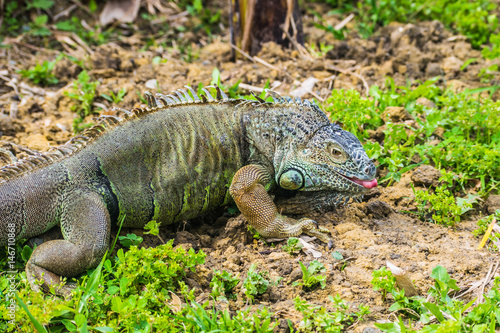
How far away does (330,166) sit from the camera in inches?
198

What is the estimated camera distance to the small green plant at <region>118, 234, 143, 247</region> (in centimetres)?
471

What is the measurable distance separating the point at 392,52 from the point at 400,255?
16.0 feet

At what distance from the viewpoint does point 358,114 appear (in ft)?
20.2

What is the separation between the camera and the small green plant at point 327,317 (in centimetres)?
365

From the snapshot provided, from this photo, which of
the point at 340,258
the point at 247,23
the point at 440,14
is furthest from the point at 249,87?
the point at 440,14

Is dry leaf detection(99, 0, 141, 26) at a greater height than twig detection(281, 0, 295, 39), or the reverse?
twig detection(281, 0, 295, 39)

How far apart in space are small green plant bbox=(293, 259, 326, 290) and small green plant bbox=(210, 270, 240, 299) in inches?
20.8

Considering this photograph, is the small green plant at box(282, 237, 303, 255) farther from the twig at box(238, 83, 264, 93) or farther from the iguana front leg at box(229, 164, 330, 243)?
the twig at box(238, 83, 264, 93)

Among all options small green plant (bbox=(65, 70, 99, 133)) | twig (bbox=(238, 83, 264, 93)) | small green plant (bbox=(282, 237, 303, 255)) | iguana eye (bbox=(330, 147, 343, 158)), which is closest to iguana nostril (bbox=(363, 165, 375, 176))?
iguana eye (bbox=(330, 147, 343, 158))

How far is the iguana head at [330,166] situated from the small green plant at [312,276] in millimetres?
1004

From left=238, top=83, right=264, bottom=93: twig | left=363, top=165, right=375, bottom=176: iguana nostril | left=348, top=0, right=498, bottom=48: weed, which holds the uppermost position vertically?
left=348, top=0, right=498, bottom=48: weed

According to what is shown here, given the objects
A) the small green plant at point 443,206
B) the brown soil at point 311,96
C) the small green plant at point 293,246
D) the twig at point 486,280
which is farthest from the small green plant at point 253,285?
the small green plant at point 443,206

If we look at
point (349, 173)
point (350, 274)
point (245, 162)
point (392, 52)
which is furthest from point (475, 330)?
point (392, 52)

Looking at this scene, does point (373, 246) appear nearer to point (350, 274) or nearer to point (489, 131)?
point (350, 274)
